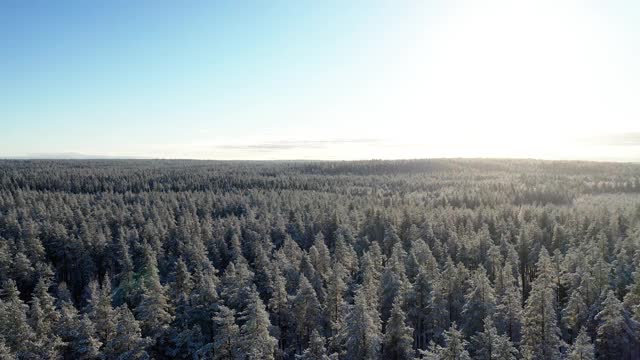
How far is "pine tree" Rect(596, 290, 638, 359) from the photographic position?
40.4m

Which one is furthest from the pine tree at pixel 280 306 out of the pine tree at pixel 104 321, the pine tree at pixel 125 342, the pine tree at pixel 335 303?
the pine tree at pixel 104 321

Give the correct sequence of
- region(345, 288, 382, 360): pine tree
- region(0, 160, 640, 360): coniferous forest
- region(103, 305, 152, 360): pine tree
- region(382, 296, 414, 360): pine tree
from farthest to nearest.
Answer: region(103, 305, 152, 360): pine tree → region(382, 296, 414, 360): pine tree → region(0, 160, 640, 360): coniferous forest → region(345, 288, 382, 360): pine tree

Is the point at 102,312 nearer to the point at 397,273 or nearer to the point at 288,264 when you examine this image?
the point at 288,264

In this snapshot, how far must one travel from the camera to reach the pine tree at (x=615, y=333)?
4041cm

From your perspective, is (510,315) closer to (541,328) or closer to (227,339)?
(541,328)

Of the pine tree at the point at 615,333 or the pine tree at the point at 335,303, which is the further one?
the pine tree at the point at 335,303

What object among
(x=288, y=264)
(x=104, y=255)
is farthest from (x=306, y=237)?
(x=104, y=255)

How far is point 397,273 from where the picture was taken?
59219 millimetres

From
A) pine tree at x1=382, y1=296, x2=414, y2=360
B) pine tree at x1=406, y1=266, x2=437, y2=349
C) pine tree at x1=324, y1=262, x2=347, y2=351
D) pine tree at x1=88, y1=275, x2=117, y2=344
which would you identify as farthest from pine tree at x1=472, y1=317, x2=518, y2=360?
pine tree at x1=88, y1=275, x2=117, y2=344

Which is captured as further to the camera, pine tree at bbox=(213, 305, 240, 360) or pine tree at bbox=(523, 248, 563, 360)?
pine tree at bbox=(213, 305, 240, 360)

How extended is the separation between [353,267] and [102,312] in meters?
39.1

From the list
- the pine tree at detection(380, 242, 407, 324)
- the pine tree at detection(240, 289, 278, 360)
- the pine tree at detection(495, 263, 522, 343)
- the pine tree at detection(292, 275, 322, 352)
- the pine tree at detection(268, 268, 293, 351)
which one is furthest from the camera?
the pine tree at detection(380, 242, 407, 324)

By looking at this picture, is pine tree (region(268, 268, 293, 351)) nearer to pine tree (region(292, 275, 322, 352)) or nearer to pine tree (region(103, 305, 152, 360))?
pine tree (region(292, 275, 322, 352))

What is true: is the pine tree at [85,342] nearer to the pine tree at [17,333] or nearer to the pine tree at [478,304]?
the pine tree at [17,333]
